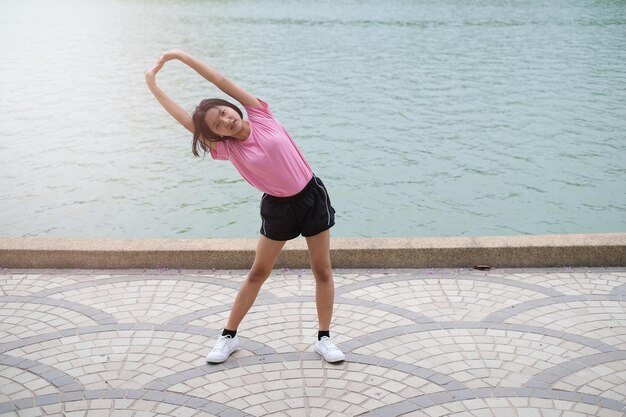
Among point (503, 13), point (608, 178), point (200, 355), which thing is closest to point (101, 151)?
point (608, 178)

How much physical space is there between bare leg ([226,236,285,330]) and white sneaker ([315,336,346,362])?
564mm

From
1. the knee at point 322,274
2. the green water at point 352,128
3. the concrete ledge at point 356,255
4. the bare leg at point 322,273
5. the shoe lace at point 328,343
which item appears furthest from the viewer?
the green water at point 352,128

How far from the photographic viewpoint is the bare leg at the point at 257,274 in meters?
5.22

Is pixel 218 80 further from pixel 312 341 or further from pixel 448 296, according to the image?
pixel 448 296

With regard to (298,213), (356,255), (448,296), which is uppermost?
(298,213)

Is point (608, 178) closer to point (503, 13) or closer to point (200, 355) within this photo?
point (200, 355)

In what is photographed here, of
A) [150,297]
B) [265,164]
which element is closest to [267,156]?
[265,164]

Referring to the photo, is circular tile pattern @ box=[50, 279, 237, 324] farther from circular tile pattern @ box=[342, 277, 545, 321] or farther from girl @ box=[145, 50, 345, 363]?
circular tile pattern @ box=[342, 277, 545, 321]

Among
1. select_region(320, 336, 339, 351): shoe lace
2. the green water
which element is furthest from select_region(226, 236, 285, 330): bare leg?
the green water

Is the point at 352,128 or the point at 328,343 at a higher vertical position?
the point at 328,343

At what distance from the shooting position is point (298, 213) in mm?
5055

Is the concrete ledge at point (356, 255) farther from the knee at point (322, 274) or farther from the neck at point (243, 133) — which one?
the neck at point (243, 133)

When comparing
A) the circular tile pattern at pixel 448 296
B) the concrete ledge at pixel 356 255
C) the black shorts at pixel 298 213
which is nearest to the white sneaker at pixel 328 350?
the black shorts at pixel 298 213

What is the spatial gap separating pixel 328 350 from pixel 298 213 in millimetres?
1016
